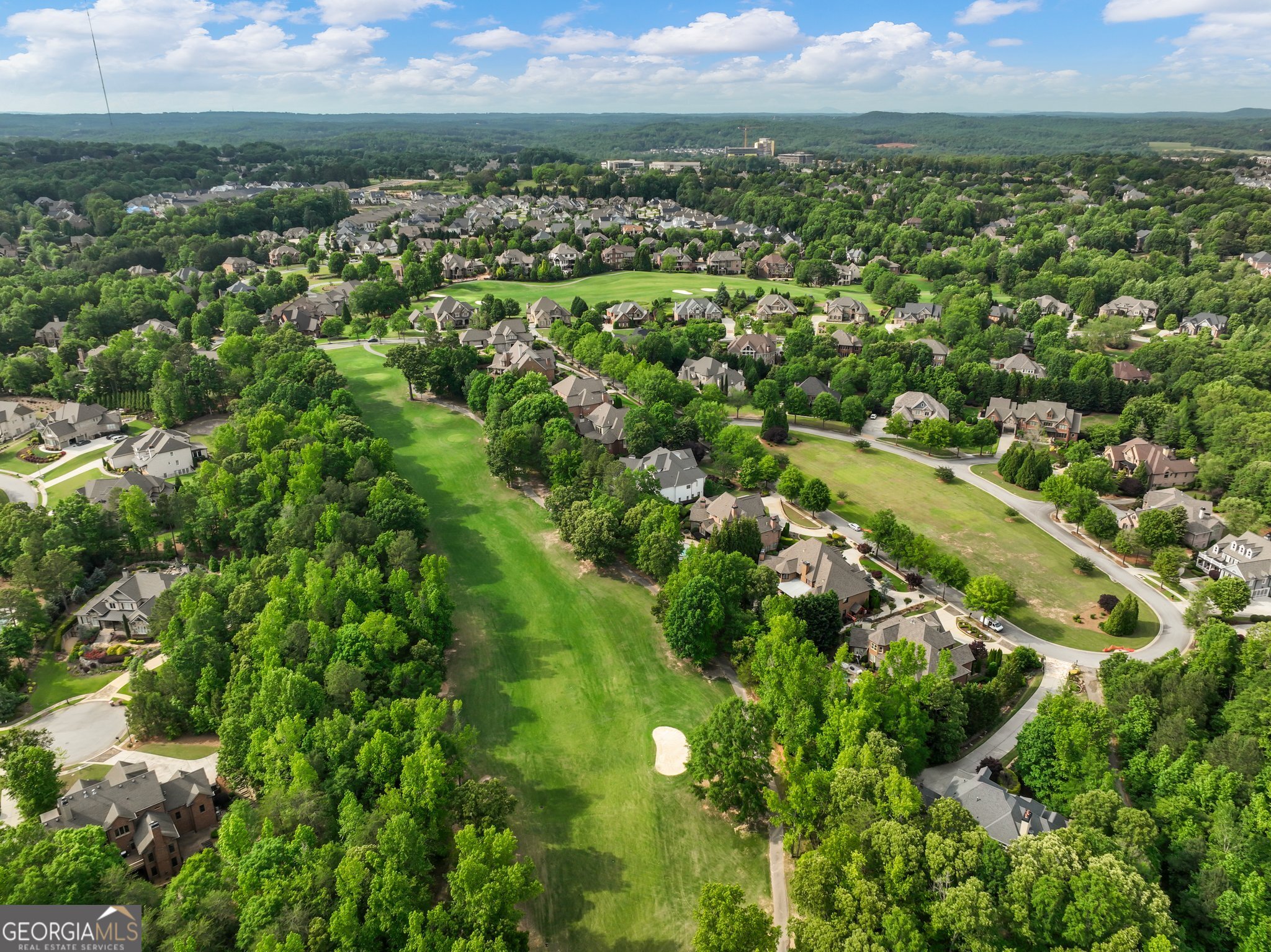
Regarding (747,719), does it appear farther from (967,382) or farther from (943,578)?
(967,382)

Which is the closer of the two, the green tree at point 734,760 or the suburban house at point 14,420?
the green tree at point 734,760

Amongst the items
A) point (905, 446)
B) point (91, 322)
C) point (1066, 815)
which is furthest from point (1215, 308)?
point (91, 322)

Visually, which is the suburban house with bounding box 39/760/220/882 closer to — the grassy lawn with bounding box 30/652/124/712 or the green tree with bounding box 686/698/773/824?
the grassy lawn with bounding box 30/652/124/712

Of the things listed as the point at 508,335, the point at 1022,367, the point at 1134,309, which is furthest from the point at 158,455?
the point at 1134,309

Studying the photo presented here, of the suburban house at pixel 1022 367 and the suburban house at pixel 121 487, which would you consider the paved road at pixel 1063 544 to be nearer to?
the suburban house at pixel 1022 367

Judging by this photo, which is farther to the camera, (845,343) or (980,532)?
(845,343)

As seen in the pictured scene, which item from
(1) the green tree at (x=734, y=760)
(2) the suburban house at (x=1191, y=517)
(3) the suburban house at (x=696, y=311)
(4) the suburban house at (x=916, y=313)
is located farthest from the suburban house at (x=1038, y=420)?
(1) the green tree at (x=734, y=760)

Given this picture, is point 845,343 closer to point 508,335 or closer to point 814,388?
point 814,388
